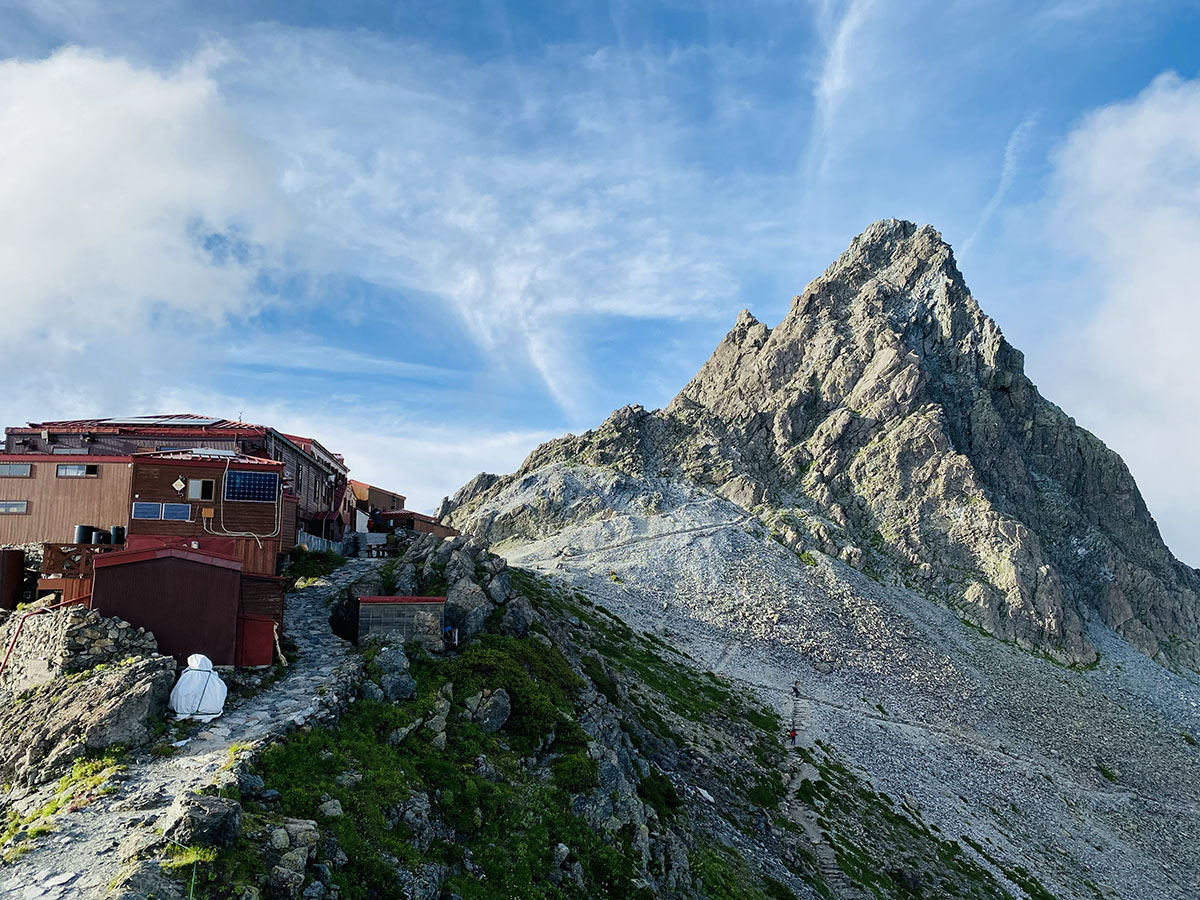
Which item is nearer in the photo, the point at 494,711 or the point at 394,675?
the point at 394,675

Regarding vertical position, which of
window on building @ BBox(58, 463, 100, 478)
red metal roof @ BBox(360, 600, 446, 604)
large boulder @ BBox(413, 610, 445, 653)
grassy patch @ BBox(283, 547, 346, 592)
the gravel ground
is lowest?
the gravel ground

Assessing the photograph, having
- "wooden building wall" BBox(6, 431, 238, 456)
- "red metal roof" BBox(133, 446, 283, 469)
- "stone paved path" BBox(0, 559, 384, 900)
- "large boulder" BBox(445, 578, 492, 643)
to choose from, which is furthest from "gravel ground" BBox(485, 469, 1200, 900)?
"red metal roof" BBox(133, 446, 283, 469)

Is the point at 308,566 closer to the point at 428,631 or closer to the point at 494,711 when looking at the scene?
the point at 428,631

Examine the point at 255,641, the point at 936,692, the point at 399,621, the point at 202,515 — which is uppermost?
the point at 202,515

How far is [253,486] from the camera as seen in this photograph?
39906 mm

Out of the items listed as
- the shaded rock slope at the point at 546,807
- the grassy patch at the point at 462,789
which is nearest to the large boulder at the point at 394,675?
the shaded rock slope at the point at 546,807

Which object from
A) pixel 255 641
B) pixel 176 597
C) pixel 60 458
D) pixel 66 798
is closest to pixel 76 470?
pixel 60 458

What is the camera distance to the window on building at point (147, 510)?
3881 cm

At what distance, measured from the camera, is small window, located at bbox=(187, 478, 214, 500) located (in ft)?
129

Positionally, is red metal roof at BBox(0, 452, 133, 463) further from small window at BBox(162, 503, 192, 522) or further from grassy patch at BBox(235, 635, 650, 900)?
grassy patch at BBox(235, 635, 650, 900)

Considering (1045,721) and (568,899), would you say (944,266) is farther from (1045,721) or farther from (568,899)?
(568,899)

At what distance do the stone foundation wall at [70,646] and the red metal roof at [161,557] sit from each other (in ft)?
6.20

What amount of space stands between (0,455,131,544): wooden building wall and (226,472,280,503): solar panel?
7.89m

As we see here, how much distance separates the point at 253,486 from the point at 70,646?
1464cm
